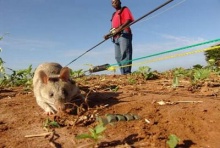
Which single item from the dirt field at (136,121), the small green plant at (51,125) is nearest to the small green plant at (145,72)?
the dirt field at (136,121)

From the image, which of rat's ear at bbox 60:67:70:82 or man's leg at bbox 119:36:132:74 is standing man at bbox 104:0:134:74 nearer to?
man's leg at bbox 119:36:132:74

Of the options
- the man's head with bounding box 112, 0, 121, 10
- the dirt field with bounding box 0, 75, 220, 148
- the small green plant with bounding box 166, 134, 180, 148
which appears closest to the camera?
the small green plant with bounding box 166, 134, 180, 148

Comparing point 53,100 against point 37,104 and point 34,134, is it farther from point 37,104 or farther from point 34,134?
point 34,134

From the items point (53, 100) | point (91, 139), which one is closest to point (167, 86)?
point (53, 100)

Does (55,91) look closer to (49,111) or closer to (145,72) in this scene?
(49,111)

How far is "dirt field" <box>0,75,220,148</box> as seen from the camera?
3676 mm

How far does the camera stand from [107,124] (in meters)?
4.20

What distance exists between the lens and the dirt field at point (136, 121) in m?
3.68

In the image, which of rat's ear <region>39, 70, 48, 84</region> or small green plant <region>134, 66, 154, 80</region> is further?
small green plant <region>134, 66, 154, 80</region>

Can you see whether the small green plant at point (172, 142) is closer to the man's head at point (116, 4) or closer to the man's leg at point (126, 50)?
the man's leg at point (126, 50)

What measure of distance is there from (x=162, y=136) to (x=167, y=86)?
3.32m

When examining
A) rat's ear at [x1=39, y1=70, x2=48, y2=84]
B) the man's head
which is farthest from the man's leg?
rat's ear at [x1=39, y1=70, x2=48, y2=84]

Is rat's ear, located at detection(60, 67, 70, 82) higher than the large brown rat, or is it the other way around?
rat's ear, located at detection(60, 67, 70, 82)

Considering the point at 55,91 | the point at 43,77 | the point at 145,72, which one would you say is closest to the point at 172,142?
the point at 55,91
